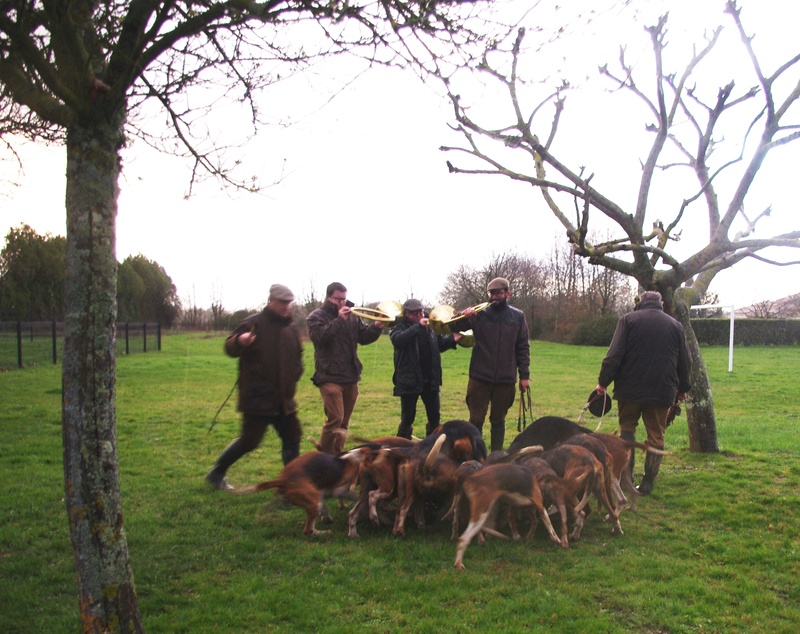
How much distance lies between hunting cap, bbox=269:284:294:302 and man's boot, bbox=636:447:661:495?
13.4 feet

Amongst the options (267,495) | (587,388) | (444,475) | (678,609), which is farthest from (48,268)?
(678,609)

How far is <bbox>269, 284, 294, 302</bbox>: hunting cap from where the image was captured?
6.92m

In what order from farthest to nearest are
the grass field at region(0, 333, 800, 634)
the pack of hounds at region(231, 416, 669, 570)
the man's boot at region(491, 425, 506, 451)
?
the man's boot at region(491, 425, 506, 451) → the pack of hounds at region(231, 416, 669, 570) → the grass field at region(0, 333, 800, 634)

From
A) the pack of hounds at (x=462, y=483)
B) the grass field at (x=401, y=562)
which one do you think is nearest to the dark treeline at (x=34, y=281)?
the grass field at (x=401, y=562)

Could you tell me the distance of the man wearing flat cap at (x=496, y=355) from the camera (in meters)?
7.76

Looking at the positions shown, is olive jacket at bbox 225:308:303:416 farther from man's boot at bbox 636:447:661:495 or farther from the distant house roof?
the distant house roof

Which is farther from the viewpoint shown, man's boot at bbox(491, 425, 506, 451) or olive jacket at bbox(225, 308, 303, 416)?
man's boot at bbox(491, 425, 506, 451)

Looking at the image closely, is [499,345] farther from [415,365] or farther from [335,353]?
[335,353]

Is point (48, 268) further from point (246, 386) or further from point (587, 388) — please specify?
point (246, 386)

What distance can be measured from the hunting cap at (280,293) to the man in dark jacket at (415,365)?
1.71 m

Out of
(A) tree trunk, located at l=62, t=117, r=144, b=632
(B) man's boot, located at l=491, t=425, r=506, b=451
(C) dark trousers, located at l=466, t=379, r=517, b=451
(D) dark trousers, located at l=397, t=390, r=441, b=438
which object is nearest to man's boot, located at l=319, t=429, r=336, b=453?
(D) dark trousers, located at l=397, t=390, r=441, b=438

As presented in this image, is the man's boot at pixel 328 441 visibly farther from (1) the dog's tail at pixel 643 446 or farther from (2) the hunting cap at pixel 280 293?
(1) the dog's tail at pixel 643 446

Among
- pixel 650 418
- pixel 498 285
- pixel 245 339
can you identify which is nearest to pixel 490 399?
pixel 498 285

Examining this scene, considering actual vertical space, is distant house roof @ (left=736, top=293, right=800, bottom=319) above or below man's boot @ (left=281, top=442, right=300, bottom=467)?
above
